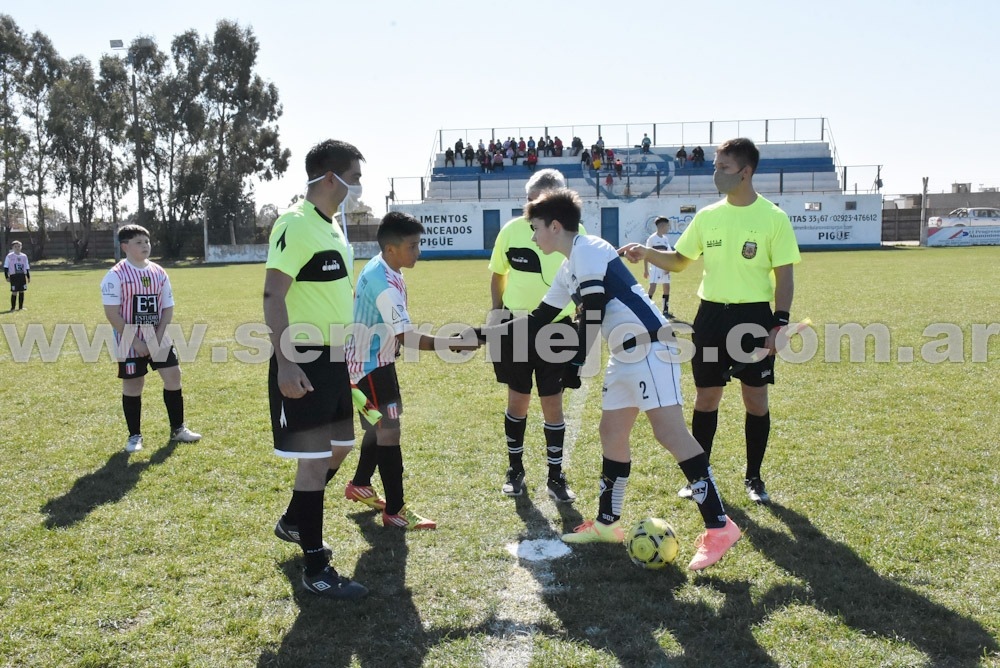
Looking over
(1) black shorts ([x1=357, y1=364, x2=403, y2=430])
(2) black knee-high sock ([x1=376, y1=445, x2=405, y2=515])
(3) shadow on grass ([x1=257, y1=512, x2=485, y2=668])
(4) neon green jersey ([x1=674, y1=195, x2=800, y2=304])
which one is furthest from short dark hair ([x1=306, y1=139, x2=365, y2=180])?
(4) neon green jersey ([x1=674, y1=195, x2=800, y2=304])

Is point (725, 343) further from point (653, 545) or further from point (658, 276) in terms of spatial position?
point (658, 276)

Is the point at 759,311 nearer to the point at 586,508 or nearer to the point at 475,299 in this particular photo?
the point at 586,508

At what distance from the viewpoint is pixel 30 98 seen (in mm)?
51469

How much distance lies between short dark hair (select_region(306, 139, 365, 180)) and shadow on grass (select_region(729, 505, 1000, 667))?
2.83 meters

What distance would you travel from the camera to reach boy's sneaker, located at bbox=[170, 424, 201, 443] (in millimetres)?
6332

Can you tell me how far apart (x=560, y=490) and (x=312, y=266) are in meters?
2.33

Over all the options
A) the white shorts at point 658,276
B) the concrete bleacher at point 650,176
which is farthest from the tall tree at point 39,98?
the white shorts at point 658,276

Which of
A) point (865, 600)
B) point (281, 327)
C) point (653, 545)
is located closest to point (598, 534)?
point (653, 545)

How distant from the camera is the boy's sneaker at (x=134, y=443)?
6070 millimetres

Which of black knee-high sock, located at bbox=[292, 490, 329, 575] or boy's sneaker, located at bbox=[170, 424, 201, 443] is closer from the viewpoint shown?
black knee-high sock, located at bbox=[292, 490, 329, 575]

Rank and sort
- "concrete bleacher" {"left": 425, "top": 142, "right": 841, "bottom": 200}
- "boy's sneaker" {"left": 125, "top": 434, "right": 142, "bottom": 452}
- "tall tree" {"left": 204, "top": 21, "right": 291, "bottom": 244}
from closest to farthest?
"boy's sneaker" {"left": 125, "top": 434, "right": 142, "bottom": 452} < "concrete bleacher" {"left": 425, "top": 142, "right": 841, "bottom": 200} < "tall tree" {"left": 204, "top": 21, "right": 291, "bottom": 244}

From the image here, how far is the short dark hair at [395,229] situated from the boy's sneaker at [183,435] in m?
3.19

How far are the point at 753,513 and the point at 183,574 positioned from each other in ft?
10.5

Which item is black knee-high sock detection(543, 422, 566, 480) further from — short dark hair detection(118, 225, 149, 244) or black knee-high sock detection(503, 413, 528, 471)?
short dark hair detection(118, 225, 149, 244)
